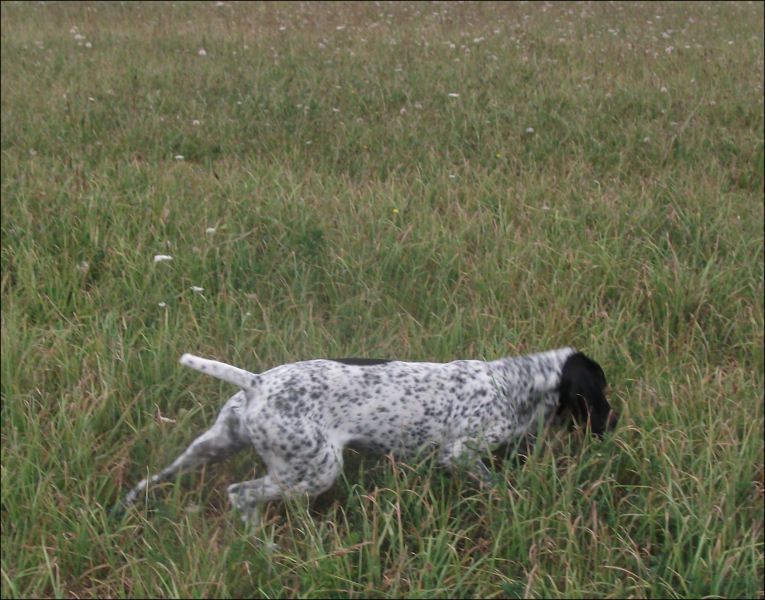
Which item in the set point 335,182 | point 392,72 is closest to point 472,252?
point 335,182

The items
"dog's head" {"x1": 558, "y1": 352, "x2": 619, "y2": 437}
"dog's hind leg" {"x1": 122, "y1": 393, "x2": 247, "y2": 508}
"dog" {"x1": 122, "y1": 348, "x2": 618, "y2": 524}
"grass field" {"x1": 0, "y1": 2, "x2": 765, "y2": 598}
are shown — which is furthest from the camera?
"dog's head" {"x1": 558, "y1": 352, "x2": 619, "y2": 437}

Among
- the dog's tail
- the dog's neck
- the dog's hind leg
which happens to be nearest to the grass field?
the dog's hind leg

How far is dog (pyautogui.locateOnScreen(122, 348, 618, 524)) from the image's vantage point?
2.44 metres

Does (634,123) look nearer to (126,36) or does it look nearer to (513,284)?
(513,284)

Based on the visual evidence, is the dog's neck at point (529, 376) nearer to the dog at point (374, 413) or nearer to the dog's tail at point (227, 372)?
the dog at point (374, 413)

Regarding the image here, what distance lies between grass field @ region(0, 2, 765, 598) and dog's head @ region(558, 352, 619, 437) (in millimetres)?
70

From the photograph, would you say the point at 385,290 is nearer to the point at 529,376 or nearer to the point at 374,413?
the point at 529,376

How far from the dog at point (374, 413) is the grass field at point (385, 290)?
0.28 ft

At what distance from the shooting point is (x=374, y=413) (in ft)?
8.40

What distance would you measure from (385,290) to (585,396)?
4.28 ft

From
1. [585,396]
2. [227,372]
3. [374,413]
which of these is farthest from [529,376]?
[227,372]

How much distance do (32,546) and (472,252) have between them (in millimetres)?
2506

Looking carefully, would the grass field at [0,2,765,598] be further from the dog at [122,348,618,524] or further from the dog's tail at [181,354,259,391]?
the dog's tail at [181,354,259,391]

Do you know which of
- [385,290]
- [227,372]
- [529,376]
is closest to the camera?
[227,372]
